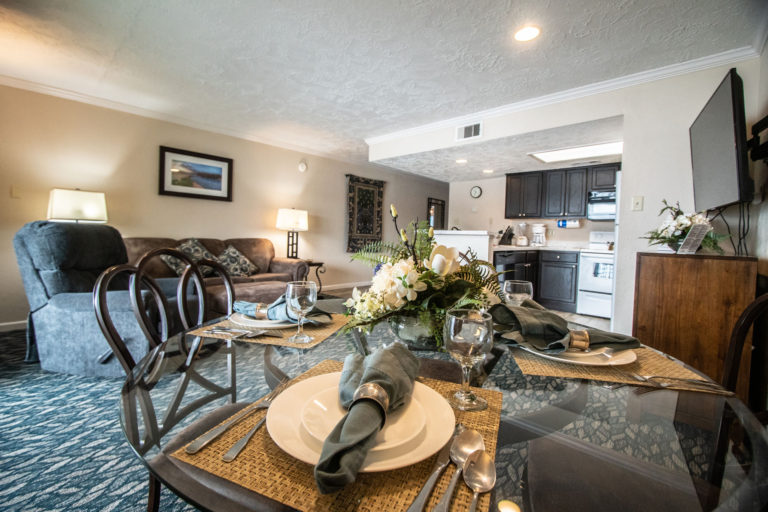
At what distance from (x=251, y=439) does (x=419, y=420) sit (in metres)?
0.25

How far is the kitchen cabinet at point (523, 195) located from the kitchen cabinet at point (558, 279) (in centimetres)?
77

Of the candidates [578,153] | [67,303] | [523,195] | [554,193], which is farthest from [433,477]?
[523,195]

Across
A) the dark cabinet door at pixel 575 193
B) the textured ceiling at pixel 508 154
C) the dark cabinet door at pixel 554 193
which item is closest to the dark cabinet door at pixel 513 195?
the textured ceiling at pixel 508 154

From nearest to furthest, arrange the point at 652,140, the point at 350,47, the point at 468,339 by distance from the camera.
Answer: the point at 468,339, the point at 350,47, the point at 652,140

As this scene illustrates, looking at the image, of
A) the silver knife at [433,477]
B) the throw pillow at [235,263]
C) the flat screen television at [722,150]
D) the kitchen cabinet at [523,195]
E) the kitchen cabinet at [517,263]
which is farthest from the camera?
the kitchen cabinet at [523,195]

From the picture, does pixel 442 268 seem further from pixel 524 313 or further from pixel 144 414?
pixel 144 414

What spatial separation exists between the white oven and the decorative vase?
14.2 ft

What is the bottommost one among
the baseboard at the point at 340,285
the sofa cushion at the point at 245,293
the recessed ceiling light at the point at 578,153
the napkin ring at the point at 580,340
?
the baseboard at the point at 340,285

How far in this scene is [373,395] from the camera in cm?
47

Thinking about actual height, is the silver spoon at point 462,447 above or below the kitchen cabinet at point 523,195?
below

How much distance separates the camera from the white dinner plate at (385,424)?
0.44m

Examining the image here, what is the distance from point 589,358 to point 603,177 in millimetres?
4747

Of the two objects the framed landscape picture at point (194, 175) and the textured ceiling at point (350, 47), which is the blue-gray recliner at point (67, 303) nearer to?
the textured ceiling at point (350, 47)

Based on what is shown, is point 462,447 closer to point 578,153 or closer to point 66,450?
point 66,450
